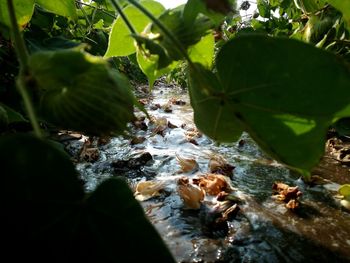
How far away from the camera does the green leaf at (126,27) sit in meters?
0.71

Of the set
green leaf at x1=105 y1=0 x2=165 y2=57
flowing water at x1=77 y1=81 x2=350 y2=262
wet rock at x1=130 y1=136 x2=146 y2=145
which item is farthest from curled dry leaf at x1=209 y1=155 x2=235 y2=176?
green leaf at x1=105 y1=0 x2=165 y2=57

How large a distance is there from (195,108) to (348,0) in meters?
0.38

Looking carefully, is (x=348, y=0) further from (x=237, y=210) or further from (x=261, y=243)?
(x=237, y=210)

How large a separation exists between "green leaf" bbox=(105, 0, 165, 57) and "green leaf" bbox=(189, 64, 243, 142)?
23 centimetres

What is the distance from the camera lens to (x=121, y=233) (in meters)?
0.36

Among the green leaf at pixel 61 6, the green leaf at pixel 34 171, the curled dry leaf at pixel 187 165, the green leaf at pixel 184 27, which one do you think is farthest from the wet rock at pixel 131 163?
the green leaf at pixel 34 171

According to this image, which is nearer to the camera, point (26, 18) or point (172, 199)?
point (26, 18)

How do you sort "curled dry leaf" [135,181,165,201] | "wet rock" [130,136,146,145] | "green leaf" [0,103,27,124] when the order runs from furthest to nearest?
"wet rock" [130,136,146,145]
"curled dry leaf" [135,181,165,201]
"green leaf" [0,103,27,124]

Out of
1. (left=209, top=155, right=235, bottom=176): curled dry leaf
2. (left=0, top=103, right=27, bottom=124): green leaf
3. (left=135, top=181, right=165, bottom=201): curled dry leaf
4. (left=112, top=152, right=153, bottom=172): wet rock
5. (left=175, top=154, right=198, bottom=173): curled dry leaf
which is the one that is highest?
(left=0, top=103, right=27, bottom=124): green leaf

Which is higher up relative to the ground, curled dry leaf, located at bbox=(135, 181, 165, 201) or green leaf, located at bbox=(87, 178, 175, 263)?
green leaf, located at bbox=(87, 178, 175, 263)

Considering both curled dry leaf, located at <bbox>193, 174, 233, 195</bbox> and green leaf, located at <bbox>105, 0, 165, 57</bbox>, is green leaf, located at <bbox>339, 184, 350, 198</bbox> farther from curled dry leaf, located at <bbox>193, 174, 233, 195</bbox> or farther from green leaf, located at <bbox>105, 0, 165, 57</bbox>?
green leaf, located at <bbox>105, 0, 165, 57</bbox>

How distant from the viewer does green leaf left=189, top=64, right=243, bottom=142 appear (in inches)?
19.7

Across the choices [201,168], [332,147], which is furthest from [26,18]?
[332,147]

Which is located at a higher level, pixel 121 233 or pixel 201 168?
pixel 121 233
